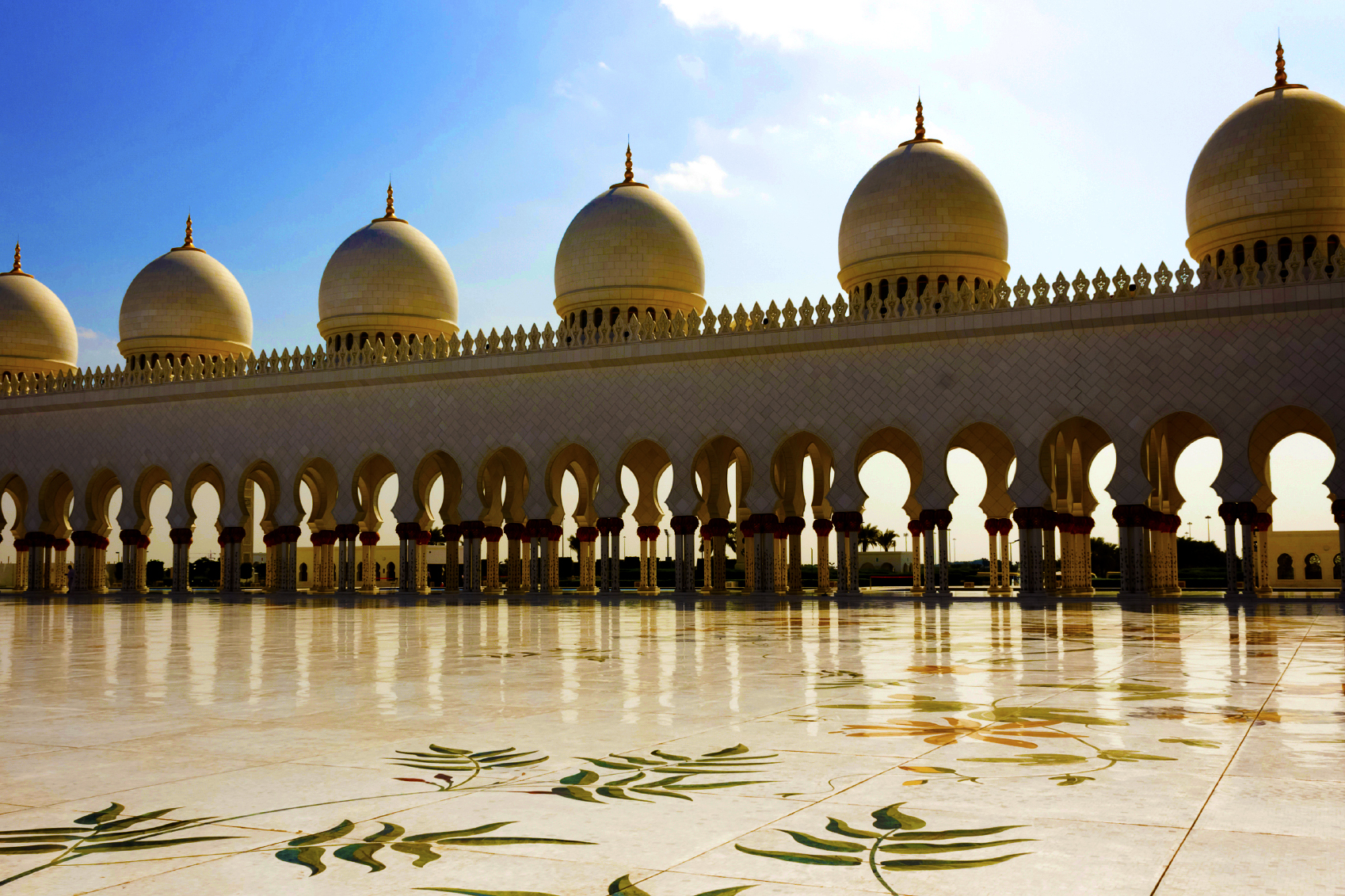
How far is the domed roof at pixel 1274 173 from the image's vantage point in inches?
778

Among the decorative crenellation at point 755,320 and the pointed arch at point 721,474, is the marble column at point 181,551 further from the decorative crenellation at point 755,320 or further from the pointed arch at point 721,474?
the pointed arch at point 721,474

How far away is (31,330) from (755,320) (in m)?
21.4

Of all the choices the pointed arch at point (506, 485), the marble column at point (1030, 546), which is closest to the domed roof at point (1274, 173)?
the marble column at point (1030, 546)

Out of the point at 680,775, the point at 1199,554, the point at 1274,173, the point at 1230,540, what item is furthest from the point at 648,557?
the point at 1199,554

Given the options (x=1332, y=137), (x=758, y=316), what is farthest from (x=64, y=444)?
(x=1332, y=137)

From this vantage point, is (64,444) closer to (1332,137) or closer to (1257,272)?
(1257,272)

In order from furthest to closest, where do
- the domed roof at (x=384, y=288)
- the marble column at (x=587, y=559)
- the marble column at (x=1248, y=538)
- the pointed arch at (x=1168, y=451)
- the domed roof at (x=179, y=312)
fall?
the domed roof at (x=179, y=312) → the domed roof at (x=384, y=288) → the marble column at (x=587, y=559) → the pointed arch at (x=1168, y=451) → the marble column at (x=1248, y=538)

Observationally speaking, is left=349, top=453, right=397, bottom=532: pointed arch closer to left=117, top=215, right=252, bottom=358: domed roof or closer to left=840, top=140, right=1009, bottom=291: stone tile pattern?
left=117, top=215, right=252, bottom=358: domed roof

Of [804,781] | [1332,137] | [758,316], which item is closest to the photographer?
[804,781]

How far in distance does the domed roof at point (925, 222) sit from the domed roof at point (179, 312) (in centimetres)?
1659

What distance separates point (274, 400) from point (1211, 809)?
2567 cm

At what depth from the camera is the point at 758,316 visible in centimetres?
2192

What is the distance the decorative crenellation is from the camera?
18844 millimetres

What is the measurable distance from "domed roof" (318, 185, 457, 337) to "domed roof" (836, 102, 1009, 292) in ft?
33.5
